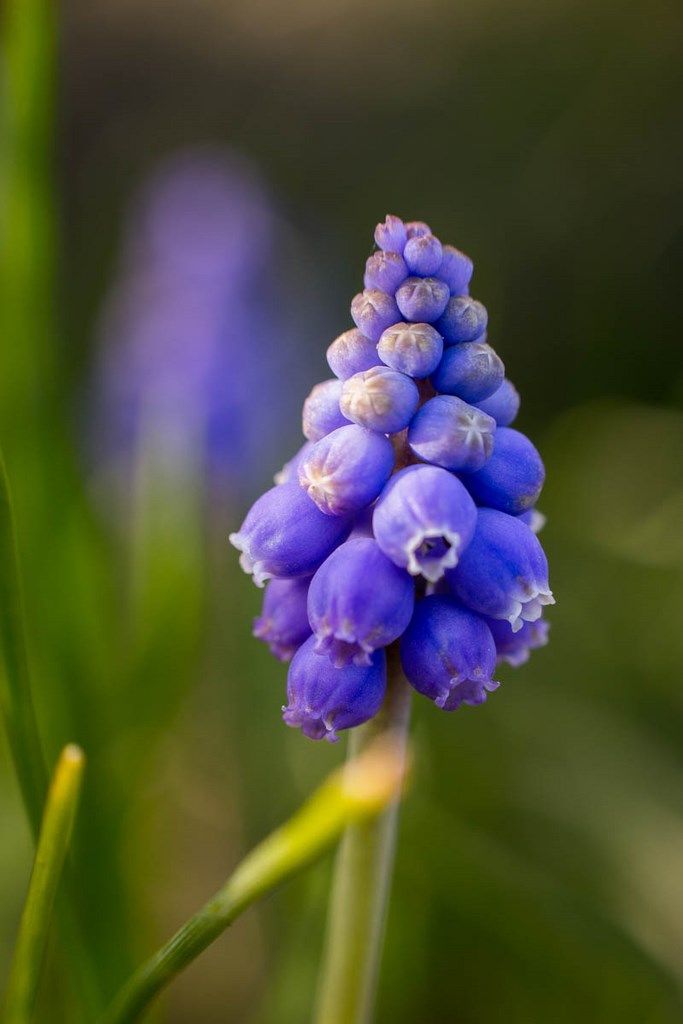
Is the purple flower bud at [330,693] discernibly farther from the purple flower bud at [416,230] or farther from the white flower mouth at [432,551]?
the purple flower bud at [416,230]

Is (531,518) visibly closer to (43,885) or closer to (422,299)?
(422,299)

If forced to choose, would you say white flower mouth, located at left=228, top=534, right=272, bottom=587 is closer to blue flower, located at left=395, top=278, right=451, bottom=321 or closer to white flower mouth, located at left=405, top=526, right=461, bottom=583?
white flower mouth, located at left=405, top=526, right=461, bottom=583

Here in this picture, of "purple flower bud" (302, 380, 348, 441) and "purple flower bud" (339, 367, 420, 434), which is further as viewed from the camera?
"purple flower bud" (302, 380, 348, 441)

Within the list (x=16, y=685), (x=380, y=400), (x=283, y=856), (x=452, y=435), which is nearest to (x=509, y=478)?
(x=452, y=435)

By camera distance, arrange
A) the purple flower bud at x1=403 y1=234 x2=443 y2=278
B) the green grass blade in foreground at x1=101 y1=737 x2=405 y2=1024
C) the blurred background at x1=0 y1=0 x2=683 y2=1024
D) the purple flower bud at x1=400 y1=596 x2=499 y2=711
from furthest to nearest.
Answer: the blurred background at x1=0 y1=0 x2=683 y2=1024
the purple flower bud at x1=403 y1=234 x2=443 y2=278
the purple flower bud at x1=400 y1=596 x2=499 y2=711
the green grass blade in foreground at x1=101 y1=737 x2=405 y2=1024

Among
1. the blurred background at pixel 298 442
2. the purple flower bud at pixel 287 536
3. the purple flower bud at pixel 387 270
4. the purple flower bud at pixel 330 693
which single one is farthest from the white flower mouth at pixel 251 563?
the blurred background at pixel 298 442

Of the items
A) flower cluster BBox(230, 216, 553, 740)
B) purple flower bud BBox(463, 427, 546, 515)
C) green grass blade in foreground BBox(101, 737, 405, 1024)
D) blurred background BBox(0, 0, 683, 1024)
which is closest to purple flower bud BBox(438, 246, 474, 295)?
flower cluster BBox(230, 216, 553, 740)

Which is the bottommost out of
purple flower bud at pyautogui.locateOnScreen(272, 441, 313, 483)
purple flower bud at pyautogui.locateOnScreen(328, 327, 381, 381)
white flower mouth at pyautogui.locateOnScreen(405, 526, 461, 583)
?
white flower mouth at pyautogui.locateOnScreen(405, 526, 461, 583)
